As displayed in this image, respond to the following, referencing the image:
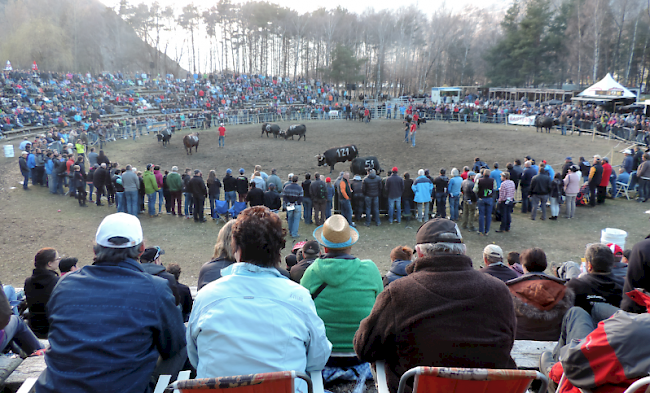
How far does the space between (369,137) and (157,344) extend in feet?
85.3

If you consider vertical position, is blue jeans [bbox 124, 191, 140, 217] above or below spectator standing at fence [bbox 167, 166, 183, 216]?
below

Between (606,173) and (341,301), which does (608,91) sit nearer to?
(606,173)

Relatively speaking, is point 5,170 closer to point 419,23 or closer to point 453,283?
point 453,283

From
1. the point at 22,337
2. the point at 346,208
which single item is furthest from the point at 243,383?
the point at 346,208

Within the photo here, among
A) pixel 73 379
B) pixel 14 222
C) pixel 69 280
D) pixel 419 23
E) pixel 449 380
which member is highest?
pixel 419 23

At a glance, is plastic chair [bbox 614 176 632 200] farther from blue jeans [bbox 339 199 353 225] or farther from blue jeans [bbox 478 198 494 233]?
blue jeans [bbox 339 199 353 225]

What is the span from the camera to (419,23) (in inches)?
3110

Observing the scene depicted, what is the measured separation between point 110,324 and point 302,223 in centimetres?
1026

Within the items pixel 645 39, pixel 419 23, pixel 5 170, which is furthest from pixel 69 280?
pixel 419 23

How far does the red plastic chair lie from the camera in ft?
6.70

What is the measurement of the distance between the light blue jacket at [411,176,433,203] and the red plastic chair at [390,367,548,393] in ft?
32.5

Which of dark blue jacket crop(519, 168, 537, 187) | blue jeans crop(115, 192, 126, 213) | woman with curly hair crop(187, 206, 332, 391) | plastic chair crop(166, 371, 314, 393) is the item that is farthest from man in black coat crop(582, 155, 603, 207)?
blue jeans crop(115, 192, 126, 213)

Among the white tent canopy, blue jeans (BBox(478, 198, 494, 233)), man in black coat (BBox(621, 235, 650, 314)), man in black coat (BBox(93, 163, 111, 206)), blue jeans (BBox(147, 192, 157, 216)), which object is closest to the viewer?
man in black coat (BBox(621, 235, 650, 314))

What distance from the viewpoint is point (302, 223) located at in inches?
499
